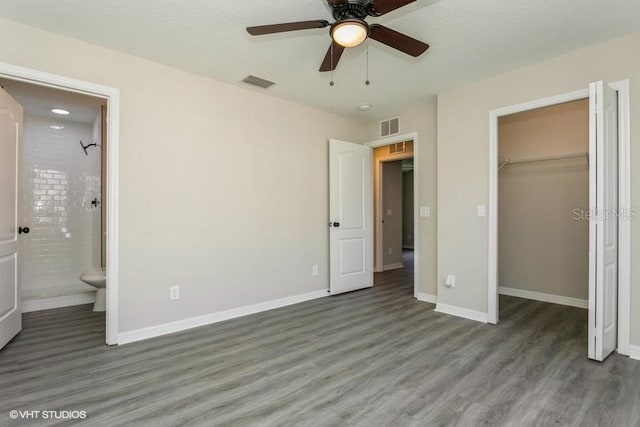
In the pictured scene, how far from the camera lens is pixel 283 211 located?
158 inches

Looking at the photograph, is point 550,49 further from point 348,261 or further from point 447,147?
point 348,261

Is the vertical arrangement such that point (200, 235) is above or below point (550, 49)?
below

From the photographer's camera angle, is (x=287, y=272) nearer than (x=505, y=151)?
Yes

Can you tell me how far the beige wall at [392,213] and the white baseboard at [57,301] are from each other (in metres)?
4.78

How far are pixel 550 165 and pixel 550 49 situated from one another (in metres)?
1.83

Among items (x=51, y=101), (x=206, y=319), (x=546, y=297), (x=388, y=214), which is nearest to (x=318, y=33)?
(x=206, y=319)

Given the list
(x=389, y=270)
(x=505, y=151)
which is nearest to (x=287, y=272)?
(x=389, y=270)

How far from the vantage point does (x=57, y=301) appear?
4.03 metres

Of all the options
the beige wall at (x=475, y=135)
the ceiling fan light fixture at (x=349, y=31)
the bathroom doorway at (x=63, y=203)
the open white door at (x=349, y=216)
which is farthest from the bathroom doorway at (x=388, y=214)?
the bathroom doorway at (x=63, y=203)

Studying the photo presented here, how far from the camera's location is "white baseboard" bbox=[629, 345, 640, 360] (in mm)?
2504

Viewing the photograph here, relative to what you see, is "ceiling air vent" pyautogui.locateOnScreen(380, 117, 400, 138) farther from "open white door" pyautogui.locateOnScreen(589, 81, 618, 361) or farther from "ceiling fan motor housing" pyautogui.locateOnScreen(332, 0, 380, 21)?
"ceiling fan motor housing" pyautogui.locateOnScreen(332, 0, 380, 21)

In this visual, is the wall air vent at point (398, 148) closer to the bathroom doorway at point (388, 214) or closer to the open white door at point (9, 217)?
the bathroom doorway at point (388, 214)

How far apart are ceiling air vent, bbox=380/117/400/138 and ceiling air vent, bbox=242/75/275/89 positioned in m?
1.87

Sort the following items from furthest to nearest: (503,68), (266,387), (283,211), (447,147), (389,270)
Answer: (389,270), (283,211), (447,147), (503,68), (266,387)
